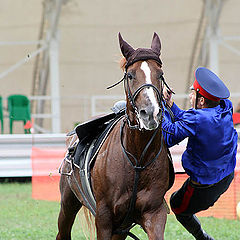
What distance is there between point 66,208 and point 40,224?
2213mm

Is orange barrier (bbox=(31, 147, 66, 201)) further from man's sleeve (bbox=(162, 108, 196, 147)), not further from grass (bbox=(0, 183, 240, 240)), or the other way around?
man's sleeve (bbox=(162, 108, 196, 147))

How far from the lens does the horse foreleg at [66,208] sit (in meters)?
5.76

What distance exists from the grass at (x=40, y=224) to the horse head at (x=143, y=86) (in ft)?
8.77

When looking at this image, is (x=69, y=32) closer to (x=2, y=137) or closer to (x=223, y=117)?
(x=2, y=137)

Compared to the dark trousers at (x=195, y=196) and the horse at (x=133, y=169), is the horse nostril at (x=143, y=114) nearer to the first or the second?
the horse at (x=133, y=169)

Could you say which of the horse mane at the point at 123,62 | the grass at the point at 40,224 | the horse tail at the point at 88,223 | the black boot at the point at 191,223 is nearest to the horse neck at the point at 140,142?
the horse mane at the point at 123,62

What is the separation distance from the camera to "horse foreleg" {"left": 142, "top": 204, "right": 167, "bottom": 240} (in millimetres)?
4438

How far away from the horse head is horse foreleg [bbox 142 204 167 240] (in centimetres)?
68

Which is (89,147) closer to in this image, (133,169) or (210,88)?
(133,169)

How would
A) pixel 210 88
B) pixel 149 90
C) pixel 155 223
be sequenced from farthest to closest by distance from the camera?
pixel 210 88 → pixel 155 223 → pixel 149 90

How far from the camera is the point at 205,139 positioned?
187 inches

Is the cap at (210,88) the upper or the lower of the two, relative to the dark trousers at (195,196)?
upper

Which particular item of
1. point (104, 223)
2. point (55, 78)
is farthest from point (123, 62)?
point (55, 78)

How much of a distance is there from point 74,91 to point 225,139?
12.4m
